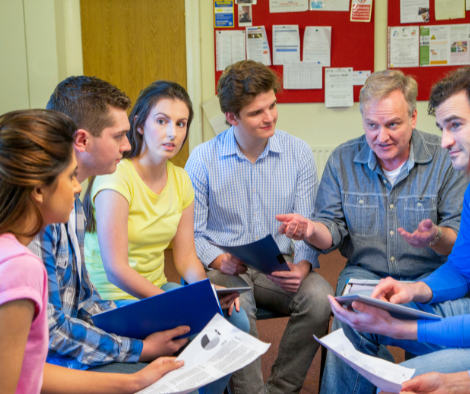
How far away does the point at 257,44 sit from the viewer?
373 centimetres

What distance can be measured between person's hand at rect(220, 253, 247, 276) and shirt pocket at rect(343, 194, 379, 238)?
442 millimetres

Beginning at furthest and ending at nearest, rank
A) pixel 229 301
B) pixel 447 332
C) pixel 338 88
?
1. pixel 338 88
2. pixel 229 301
3. pixel 447 332

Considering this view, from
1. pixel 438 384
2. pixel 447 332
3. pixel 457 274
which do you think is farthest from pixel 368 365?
pixel 457 274

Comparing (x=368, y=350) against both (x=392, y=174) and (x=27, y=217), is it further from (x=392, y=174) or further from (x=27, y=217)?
(x=27, y=217)

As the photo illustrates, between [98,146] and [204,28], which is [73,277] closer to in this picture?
[98,146]

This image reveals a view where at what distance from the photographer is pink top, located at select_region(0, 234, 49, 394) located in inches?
27.6

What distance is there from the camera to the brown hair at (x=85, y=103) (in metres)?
1.26

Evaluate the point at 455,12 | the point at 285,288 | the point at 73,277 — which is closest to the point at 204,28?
the point at 455,12

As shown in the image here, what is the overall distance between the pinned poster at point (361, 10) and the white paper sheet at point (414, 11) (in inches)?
10.4

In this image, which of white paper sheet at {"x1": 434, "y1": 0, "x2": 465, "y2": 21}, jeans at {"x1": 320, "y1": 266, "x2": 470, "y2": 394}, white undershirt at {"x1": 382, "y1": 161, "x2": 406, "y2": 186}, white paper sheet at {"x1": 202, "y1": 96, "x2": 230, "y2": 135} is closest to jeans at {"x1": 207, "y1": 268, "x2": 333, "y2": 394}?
jeans at {"x1": 320, "y1": 266, "x2": 470, "y2": 394}

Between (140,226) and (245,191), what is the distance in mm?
536

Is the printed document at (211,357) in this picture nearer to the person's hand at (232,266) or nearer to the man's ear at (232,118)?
the person's hand at (232,266)

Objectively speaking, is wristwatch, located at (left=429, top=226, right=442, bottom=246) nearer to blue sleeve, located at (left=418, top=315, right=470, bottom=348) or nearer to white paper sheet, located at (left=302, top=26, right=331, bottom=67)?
blue sleeve, located at (left=418, top=315, right=470, bottom=348)

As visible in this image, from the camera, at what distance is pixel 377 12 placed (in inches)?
145
